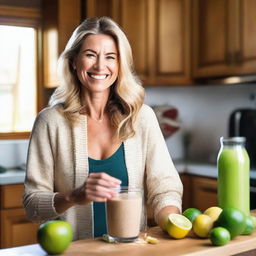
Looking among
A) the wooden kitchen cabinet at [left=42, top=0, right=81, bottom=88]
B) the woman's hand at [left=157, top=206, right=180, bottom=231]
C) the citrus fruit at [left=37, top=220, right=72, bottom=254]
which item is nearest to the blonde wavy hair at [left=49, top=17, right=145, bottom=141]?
the woman's hand at [left=157, top=206, right=180, bottom=231]

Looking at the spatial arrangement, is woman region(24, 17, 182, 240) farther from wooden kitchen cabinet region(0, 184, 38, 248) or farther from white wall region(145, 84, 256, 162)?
white wall region(145, 84, 256, 162)

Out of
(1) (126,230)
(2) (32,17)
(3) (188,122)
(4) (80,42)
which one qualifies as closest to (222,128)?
(3) (188,122)

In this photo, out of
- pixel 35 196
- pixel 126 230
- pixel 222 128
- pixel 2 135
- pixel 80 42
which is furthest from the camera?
pixel 222 128

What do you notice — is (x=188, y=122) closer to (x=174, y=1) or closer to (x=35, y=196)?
(x=174, y=1)

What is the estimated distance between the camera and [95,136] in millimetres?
1798

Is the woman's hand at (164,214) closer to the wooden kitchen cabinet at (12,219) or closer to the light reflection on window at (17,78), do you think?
the wooden kitchen cabinet at (12,219)

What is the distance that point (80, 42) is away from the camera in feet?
5.66

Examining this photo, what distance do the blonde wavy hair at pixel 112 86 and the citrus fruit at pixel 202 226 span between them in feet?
1.70

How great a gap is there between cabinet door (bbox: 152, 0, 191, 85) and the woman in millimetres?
2047

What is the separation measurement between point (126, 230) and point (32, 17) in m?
2.79

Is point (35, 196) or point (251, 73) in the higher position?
point (251, 73)

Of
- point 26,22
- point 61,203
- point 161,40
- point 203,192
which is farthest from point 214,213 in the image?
point 26,22

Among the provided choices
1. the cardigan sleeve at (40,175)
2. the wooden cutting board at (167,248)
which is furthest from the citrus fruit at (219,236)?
the cardigan sleeve at (40,175)

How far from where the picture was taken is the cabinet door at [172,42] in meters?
3.84
